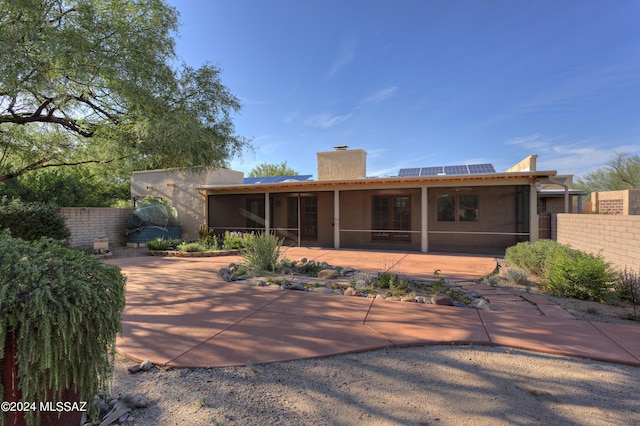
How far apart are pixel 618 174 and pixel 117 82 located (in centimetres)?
3344

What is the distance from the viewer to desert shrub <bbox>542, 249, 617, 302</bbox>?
184 inches

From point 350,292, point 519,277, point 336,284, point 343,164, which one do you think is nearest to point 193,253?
point 336,284

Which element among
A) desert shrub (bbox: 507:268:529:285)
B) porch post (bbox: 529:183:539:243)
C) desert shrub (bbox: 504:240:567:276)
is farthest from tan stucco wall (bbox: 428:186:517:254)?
desert shrub (bbox: 507:268:529:285)

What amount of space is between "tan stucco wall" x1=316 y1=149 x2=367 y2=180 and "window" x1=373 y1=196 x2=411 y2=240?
1.55 metres

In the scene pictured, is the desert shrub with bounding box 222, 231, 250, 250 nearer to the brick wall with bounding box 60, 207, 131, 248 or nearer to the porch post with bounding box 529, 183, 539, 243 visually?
the brick wall with bounding box 60, 207, 131, 248

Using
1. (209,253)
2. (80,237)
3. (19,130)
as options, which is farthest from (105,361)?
(80,237)

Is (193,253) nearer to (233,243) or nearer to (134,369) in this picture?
(233,243)

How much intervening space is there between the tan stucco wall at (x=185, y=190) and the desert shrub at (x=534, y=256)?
1143 centimetres

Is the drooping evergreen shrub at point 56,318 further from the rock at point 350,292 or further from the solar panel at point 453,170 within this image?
the solar panel at point 453,170

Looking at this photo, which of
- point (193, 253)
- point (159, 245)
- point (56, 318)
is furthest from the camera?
point (159, 245)

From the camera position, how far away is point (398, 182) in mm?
10703

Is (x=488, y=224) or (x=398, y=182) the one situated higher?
(x=398, y=182)

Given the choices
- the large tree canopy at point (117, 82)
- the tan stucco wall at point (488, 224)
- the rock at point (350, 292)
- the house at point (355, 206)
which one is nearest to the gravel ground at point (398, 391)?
the rock at point (350, 292)

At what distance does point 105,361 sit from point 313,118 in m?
19.4
